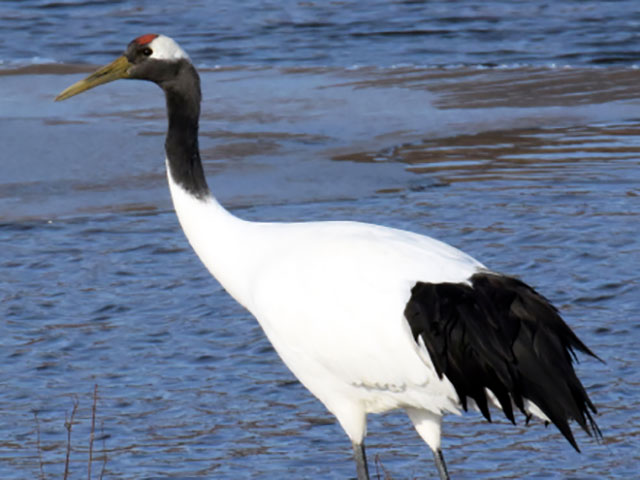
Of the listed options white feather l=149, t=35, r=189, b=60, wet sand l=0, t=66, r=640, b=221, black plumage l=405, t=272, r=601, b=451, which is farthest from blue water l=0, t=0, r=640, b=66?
black plumage l=405, t=272, r=601, b=451

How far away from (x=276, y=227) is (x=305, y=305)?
0.49 meters

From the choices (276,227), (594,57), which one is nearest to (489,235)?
(276,227)

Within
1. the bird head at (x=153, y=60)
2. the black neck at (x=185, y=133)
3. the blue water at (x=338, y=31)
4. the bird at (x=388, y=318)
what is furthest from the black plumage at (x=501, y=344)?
the blue water at (x=338, y=31)

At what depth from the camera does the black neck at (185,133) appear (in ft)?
16.4

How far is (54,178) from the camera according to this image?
8914mm

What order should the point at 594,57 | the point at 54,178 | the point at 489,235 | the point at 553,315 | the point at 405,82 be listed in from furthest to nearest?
the point at 594,57, the point at 405,82, the point at 54,178, the point at 489,235, the point at 553,315


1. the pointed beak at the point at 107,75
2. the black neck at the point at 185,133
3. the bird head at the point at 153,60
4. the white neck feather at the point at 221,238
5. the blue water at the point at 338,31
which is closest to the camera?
the white neck feather at the point at 221,238

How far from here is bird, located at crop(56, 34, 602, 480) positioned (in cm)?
429

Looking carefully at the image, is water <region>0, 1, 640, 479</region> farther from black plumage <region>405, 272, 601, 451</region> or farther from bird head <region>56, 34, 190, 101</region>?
bird head <region>56, 34, 190, 101</region>

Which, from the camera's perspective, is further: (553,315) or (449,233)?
(449,233)

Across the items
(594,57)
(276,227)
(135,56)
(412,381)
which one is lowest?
(594,57)

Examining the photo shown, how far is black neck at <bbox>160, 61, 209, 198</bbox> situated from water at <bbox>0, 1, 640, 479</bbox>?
1.04m

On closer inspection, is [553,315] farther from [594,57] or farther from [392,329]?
[594,57]

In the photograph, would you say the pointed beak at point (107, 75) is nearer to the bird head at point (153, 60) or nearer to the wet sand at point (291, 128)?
the bird head at point (153, 60)
